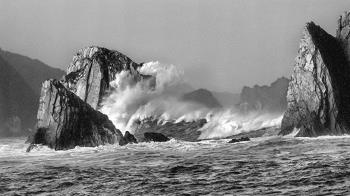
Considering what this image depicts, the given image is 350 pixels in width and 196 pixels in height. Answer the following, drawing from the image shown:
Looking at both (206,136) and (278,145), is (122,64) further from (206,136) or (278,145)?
(278,145)

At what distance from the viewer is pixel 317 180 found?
40.5m

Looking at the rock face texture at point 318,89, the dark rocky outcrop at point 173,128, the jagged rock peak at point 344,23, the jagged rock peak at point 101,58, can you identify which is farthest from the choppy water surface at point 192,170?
the jagged rock peak at point 101,58

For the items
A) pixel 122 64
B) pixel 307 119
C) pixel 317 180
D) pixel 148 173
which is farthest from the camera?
pixel 122 64

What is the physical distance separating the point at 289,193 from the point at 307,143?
88.5ft

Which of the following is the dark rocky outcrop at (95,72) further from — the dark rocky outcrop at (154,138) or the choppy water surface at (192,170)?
the choppy water surface at (192,170)

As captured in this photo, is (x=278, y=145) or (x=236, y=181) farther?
(x=278, y=145)

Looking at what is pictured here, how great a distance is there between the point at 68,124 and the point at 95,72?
3136 cm

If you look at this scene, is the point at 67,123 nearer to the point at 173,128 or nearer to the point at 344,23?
the point at 173,128

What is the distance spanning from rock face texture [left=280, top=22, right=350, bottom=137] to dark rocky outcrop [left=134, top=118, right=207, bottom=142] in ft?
72.6

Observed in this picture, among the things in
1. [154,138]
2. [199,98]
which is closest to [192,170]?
[154,138]

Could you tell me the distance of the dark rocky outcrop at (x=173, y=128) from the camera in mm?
98062

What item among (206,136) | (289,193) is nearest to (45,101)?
(206,136)

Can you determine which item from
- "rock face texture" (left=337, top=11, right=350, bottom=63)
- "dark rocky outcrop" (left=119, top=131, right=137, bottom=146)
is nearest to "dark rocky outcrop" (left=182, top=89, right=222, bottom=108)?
"dark rocky outcrop" (left=119, top=131, right=137, bottom=146)

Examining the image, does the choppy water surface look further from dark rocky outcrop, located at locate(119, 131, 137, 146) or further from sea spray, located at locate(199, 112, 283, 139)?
sea spray, located at locate(199, 112, 283, 139)
